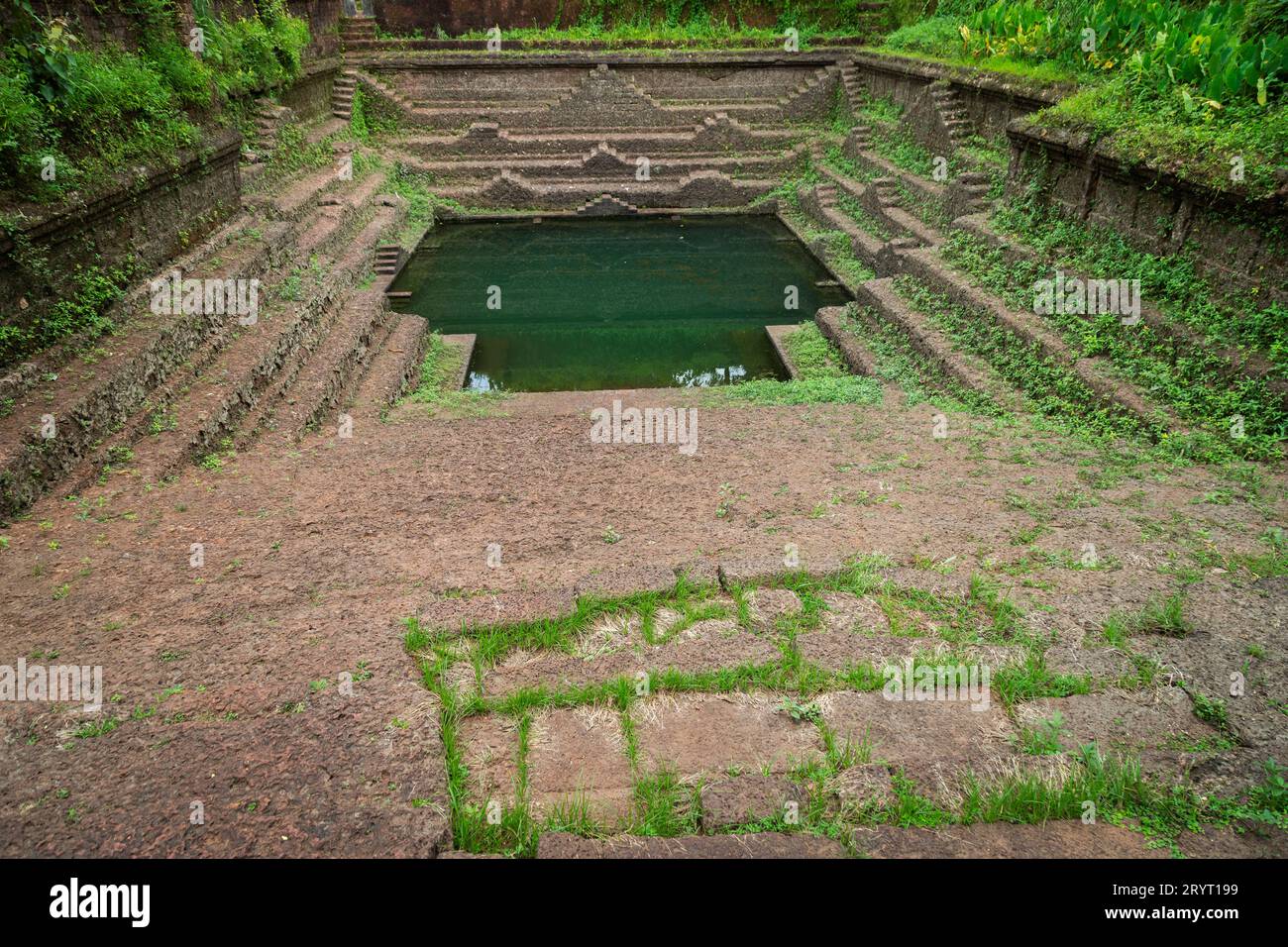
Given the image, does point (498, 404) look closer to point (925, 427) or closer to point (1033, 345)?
point (925, 427)

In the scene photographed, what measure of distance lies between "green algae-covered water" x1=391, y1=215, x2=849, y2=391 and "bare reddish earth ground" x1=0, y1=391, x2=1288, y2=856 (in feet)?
9.56

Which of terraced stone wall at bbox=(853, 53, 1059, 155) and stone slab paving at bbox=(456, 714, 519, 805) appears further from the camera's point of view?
terraced stone wall at bbox=(853, 53, 1059, 155)

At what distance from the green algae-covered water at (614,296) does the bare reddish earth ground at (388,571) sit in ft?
9.56

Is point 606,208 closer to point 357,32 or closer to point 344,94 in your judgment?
point 344,94

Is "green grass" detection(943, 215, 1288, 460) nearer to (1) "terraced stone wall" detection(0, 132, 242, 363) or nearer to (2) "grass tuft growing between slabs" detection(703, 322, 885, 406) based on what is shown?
(2) "grass tuft growing between slabs" detection(703, 322, 885, 406)

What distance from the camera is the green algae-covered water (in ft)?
30.0

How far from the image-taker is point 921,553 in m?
4.00

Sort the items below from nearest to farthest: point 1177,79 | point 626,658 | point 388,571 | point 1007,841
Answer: point 1007,841, point 626,658, point 388,571, point 1177,79

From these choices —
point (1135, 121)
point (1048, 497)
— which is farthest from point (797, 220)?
point (1048, 497)

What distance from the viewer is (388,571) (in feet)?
12.9

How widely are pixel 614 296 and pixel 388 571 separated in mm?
7902

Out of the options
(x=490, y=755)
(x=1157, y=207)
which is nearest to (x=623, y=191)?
(x=1157, y=207)

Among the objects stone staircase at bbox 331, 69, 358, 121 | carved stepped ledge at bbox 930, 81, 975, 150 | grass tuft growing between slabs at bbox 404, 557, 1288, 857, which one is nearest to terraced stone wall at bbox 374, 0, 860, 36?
stone staircase at bbox 331, 69, 358, 121

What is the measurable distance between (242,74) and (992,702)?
12.3 m
